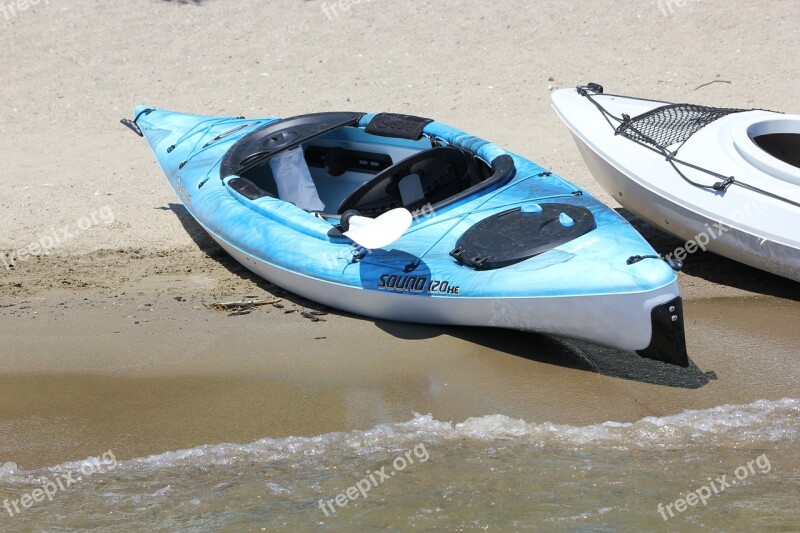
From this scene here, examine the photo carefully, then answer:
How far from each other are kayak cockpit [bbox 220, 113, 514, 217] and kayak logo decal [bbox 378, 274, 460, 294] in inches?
22.9

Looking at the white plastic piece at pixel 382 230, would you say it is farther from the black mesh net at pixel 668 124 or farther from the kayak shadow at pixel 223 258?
the black mesh net at pixel 668 124

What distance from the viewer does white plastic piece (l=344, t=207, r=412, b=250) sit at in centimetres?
582

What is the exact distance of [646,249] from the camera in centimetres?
568

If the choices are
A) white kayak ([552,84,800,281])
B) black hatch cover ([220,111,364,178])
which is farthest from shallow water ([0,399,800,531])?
black hatch cover ([220,111,364,178])

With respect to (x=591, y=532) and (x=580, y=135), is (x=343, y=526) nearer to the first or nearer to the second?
(x=591, y=532)

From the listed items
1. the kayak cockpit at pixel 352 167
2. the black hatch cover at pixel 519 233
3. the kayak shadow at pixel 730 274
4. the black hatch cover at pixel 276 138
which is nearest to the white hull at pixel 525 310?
the black hatch cover at pixel 519 233

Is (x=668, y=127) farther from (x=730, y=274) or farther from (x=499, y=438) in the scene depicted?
(x=499, y=438)

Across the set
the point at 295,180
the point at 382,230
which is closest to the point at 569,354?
the point at 382,230

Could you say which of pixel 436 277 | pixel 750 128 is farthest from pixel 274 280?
pixel 750 128

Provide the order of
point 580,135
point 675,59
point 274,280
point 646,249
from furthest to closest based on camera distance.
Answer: point 675,59 < point 580,135 < point 274,280 < point 646,249

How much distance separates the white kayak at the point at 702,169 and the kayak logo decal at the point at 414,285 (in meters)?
1.93

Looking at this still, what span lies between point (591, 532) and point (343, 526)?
1146 millimetres

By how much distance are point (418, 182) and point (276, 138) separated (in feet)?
3.80

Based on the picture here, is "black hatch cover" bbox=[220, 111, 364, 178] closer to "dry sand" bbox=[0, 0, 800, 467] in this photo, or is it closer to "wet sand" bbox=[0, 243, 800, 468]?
"dry sand" bbox=[0, 0, 800, 467]
